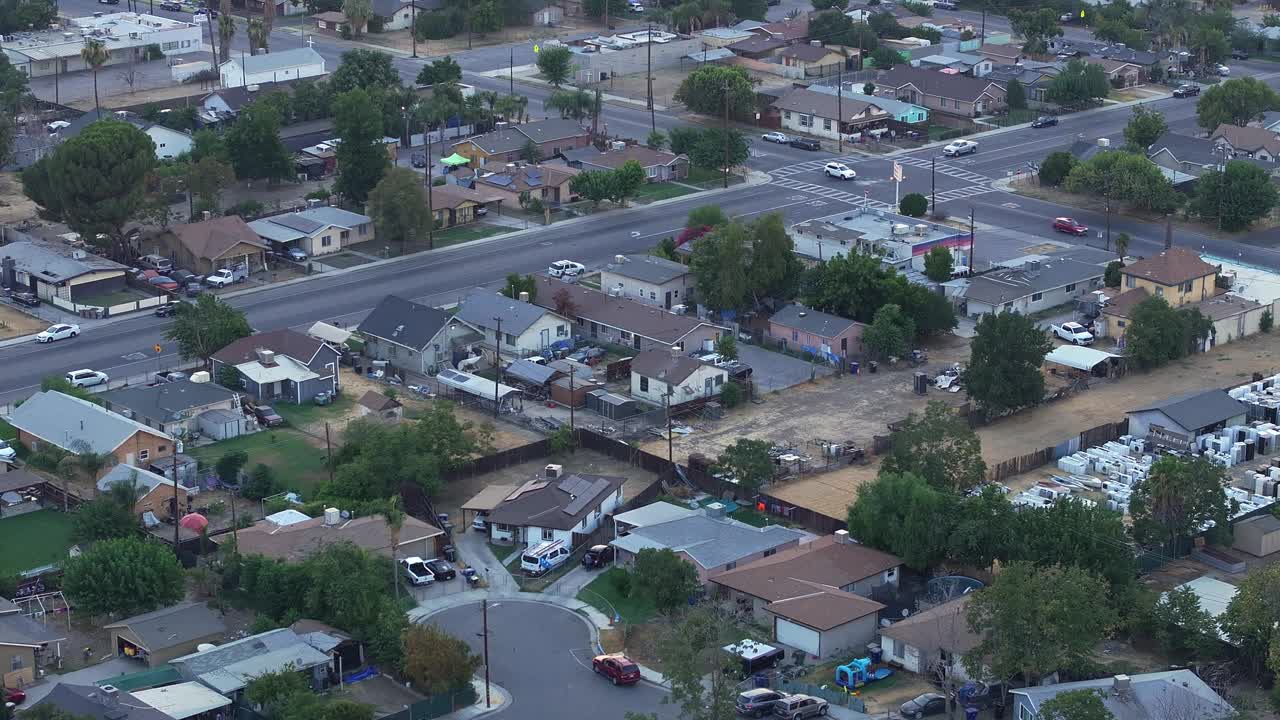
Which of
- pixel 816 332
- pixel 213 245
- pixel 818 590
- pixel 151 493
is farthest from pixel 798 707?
pixel 213 245

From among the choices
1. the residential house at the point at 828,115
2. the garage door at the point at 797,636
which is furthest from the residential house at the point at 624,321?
the residential house at the point at 828,115

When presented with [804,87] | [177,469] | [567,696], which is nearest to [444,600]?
[567,696]

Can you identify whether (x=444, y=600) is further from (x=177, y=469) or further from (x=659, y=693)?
(x=177, y=469)

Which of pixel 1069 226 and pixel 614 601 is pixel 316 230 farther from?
pixel 614 601

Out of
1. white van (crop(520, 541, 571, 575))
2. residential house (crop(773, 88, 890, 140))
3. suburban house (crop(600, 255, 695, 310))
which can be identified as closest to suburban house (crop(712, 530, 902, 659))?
white van (crop(520, 541, 571, 575))

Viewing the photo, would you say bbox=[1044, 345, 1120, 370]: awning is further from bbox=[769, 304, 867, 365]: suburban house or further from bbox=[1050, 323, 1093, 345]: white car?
bbox=[769, 304, 867, 365]: suburban house

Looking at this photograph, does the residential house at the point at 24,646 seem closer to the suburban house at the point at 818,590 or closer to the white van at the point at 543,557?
the white van at the point at 543,557
